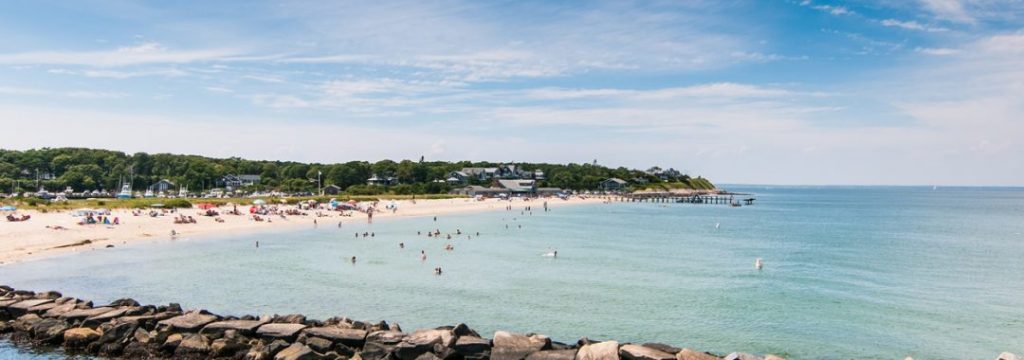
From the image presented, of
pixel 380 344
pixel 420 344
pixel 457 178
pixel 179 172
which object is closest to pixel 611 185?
pixel 457 178

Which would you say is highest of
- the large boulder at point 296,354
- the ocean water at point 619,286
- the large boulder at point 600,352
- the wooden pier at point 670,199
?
the wooden pier at point 670,199

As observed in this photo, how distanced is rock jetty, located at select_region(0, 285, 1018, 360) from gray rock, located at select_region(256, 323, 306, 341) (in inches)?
1.0

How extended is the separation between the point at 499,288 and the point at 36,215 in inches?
1814

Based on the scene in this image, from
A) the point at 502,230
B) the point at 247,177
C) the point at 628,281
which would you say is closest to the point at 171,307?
the point at 628,281

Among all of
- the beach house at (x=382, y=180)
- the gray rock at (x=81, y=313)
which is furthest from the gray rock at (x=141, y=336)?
the beach house at (x=382, y=180)

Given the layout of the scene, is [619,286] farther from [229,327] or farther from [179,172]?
[179,172]

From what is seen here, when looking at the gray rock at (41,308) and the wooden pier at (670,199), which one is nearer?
the gray rock at (41,308)

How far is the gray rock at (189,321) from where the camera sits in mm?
16781

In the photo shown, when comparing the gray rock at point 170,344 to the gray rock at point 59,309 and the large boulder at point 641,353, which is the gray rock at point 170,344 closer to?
the gray rock at point 59,309

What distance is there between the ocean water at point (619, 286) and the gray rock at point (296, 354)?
5.37 m

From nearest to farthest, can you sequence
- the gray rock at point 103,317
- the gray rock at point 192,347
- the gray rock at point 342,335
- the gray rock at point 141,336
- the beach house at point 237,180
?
the gray rock at point 192,347, the gray rock at point 342,335, the gray rock at point 141,336, the gray rock at point 103,317, the beach house at point 237,180

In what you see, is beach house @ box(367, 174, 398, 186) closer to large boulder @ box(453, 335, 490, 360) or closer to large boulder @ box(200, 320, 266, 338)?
large boulder @ box(200, 320, 266, 338)

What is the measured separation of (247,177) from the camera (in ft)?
433

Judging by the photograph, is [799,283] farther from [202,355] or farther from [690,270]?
[202,355]
